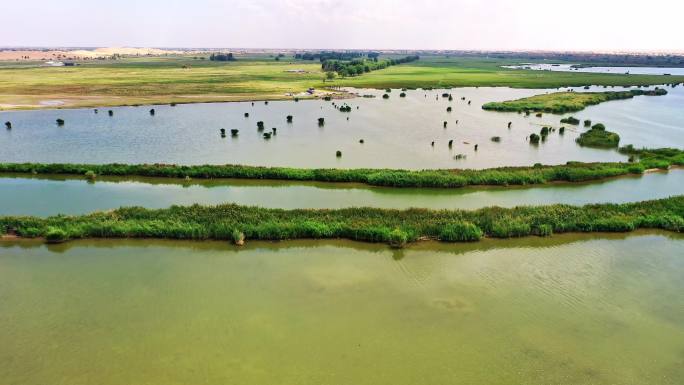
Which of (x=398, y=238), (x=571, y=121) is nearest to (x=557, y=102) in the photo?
(x=571, y=121)

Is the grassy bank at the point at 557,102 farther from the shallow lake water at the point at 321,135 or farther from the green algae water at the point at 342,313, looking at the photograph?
the green algae water at the point at 342,313

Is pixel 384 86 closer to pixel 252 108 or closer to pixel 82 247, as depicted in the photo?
pixel 252 108

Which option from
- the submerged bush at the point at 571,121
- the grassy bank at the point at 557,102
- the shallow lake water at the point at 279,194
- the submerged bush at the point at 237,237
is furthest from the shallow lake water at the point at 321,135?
the submerged bush at the point at 237,237

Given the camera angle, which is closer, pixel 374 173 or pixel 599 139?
pixel 374 173

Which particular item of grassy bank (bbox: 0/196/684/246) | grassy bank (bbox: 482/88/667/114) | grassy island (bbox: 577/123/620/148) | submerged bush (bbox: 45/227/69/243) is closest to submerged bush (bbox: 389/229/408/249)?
grassy bank (bbox: 0/196/684/246)

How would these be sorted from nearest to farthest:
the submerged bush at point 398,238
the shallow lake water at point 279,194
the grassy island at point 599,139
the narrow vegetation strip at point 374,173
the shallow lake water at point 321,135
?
the submerged bush at point 398,238, the shallow lake water at point 279,194, the narrow vegetation strip at point 374,173, the shallow lake water at point 321,135, the grassy island at point 599,139

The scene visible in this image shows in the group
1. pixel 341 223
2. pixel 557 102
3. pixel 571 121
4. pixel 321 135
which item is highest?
pixel 557 102

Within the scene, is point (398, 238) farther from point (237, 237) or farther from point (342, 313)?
point (237, 237)
